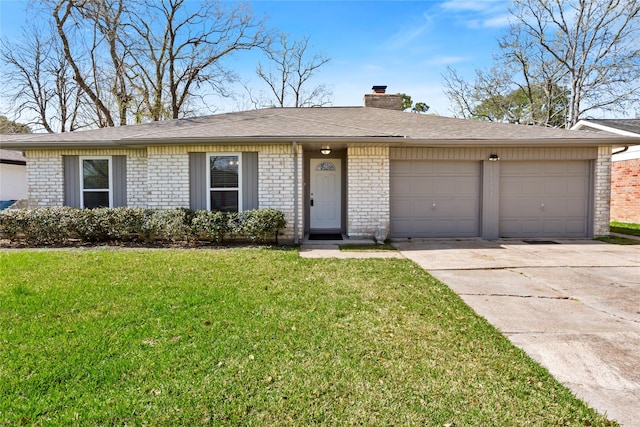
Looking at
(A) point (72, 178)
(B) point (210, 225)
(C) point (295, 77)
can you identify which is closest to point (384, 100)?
(B) point (210, 225)

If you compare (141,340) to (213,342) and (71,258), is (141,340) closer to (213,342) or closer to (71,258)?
(213,342)

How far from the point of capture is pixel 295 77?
25.1 m

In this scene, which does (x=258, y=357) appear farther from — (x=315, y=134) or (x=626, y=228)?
(x=626, y=228)

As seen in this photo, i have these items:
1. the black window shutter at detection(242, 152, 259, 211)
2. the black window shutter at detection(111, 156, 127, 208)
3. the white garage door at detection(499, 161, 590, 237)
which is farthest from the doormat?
the black window shutter at detection(111, 156, 127, 208)

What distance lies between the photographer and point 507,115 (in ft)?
83.4

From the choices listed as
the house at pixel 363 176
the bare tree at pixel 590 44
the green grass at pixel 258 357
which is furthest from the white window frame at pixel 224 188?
the bare tree at pixel 590 44

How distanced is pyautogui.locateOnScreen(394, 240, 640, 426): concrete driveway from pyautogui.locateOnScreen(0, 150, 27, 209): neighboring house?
1619 centimetres

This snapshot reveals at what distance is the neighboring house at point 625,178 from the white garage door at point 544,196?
14.9ft

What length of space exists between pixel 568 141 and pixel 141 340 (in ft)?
33.2

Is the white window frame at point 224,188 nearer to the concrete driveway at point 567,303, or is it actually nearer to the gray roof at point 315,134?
the gray roof at point 315,134

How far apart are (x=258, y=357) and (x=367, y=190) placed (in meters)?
6.63

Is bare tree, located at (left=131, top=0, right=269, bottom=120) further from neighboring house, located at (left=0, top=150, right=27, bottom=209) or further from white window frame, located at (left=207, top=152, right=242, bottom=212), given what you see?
white window frame, located at (left=207, top=152, right=242, bottom=212)

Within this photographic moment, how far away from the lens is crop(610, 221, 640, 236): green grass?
35.8ft

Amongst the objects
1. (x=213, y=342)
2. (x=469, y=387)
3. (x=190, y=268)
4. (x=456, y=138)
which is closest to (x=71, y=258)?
(x=190, y=268)
